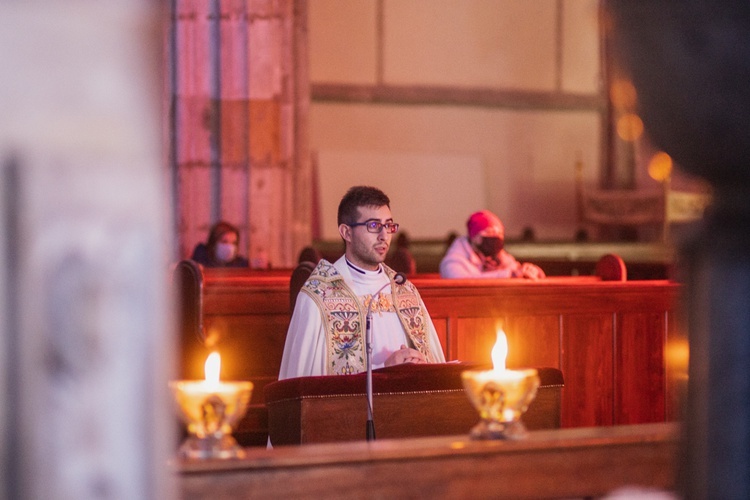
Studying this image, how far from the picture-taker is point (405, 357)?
4359mm

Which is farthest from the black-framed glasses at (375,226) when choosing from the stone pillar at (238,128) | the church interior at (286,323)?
the stone pillar at (238,128)

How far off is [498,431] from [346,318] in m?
2.54

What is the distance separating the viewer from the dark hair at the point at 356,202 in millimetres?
4715

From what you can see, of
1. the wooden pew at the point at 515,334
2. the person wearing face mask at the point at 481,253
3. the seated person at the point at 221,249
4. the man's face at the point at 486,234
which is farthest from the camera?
the seated person at the point at 221,249

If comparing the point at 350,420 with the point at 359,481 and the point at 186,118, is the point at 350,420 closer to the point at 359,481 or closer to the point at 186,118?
the point at 359,481

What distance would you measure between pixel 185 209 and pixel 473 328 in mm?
6763

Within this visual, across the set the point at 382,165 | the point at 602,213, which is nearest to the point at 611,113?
the point at 602,213

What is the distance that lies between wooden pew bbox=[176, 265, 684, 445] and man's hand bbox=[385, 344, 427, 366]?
2.36 meters

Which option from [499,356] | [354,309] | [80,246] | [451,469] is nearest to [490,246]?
[354,309]

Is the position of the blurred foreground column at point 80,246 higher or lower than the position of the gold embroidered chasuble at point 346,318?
higher

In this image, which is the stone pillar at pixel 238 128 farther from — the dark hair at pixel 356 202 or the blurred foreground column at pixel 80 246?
the blurred foreground column at pixel 80 246

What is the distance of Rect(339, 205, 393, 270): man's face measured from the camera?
4.70 m

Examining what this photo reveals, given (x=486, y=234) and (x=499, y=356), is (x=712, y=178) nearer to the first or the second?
(x=499, y=356)

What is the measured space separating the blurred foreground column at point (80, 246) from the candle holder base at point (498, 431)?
1228mm
